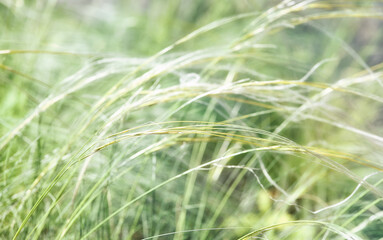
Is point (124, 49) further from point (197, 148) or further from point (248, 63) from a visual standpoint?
point (197, 148)

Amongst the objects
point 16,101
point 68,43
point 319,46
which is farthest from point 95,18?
point 319,46

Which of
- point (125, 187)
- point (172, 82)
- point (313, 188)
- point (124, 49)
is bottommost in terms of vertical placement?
point (313, 188)

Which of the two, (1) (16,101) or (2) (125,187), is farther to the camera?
(1) (16,101)

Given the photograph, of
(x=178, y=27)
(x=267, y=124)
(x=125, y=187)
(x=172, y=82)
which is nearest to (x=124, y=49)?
(x=178, y=27)

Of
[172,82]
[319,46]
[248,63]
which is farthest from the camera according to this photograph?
[319,46]

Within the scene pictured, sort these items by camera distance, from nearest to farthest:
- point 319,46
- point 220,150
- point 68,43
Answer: point 220,150 < point 68,43 < point 319,46

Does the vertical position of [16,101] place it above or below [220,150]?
above
